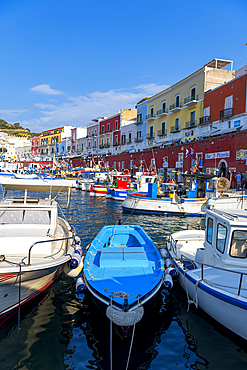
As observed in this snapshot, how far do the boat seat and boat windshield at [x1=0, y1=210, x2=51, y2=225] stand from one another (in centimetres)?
196

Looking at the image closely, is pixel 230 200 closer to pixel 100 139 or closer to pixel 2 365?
pixel 2 365

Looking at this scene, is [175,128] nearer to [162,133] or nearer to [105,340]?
[162,133]

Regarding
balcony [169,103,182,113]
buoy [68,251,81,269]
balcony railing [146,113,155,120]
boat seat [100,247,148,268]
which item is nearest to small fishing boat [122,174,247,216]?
boat seat [100,247,148,268]

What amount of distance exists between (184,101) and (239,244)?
2966 cm

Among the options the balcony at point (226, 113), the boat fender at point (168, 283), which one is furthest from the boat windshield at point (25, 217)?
the balcony at point (226, 113)

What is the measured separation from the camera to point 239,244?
226 inches

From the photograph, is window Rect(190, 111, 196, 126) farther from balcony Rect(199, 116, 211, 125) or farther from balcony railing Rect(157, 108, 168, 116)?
balcony railing Rect(157, 108, 168, 116)

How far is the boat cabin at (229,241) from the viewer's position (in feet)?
18.8

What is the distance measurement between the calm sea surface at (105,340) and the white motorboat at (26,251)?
62cm

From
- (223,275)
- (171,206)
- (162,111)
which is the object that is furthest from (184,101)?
(223,275)

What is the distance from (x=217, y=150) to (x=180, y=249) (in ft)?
57.3

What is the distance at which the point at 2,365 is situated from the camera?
4.61 meters

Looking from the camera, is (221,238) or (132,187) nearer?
(221,238)

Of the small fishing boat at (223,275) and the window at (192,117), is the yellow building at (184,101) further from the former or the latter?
the small fishing boat at (223,275)
